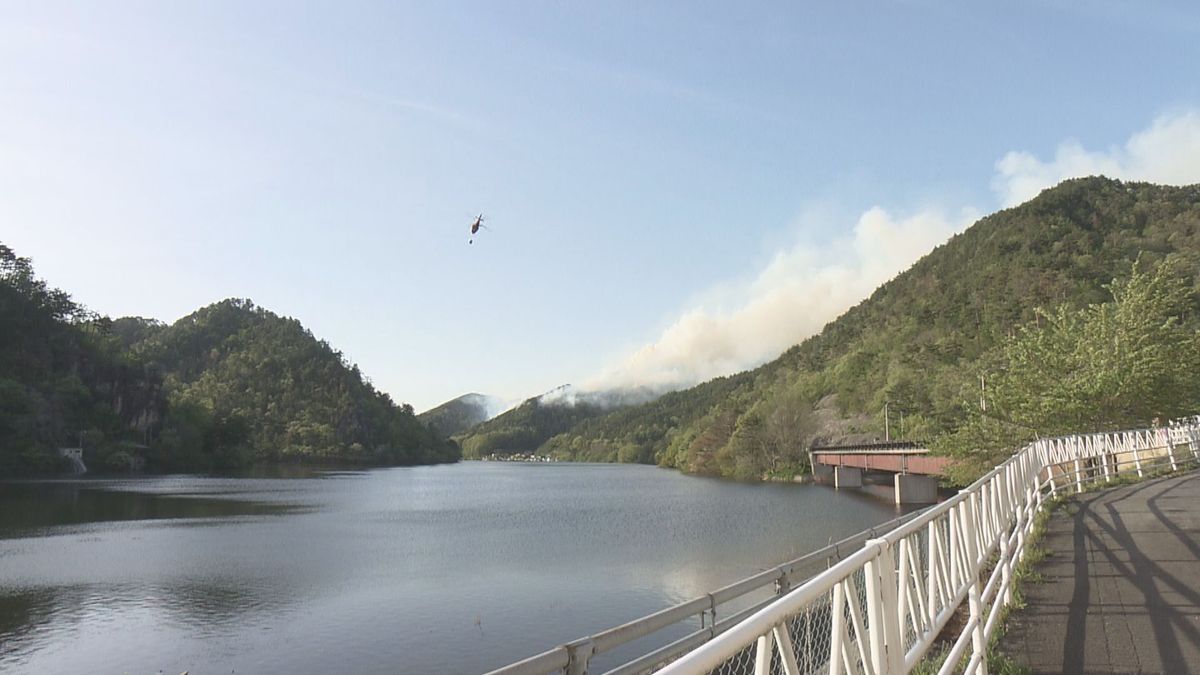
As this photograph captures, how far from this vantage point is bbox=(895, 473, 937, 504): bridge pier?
72.1 meters

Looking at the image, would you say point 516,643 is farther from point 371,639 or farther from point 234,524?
point 234,524

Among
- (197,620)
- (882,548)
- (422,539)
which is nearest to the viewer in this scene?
(882,548)

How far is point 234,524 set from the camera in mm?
53719

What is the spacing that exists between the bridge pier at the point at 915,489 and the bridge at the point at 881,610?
56823mm

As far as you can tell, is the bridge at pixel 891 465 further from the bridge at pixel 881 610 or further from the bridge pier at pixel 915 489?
the bridge at pixel 881 610

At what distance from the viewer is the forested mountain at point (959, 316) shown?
115 meters

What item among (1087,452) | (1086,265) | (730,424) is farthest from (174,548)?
(1086,265)

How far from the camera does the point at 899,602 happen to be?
5.89 m

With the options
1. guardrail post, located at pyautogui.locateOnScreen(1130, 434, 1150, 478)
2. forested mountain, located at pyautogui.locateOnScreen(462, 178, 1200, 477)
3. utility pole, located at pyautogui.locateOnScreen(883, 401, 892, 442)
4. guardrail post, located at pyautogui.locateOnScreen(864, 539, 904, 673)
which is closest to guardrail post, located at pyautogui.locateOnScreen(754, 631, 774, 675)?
guardrail post, located at pyautogui.locateOnScreen(864, 539, 904, 673)

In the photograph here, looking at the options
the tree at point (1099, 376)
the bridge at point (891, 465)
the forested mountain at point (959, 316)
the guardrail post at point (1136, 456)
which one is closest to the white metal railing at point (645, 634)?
the guardrail post at point (1136, 456)

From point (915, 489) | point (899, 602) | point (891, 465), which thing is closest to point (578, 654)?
point (899, 602)

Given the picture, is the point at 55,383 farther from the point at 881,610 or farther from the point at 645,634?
the point at 881,610

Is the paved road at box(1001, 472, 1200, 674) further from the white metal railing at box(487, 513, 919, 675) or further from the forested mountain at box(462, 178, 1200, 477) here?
the forested mountain at box(462, 178, 1200, 477)

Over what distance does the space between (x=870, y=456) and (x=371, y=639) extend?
2928 inches
